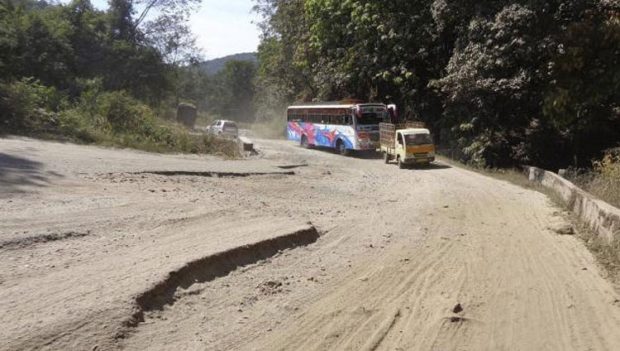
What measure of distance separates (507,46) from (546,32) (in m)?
1.40

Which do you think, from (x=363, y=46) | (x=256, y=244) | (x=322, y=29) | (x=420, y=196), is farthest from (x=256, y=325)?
(x=322, y=29)

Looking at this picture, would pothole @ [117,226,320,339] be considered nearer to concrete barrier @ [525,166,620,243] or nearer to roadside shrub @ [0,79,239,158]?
concrete barrier @ [525,166,620,243]

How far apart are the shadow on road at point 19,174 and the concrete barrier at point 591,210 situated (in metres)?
9.85

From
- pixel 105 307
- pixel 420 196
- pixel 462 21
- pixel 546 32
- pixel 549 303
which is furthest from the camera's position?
pixel 462 21

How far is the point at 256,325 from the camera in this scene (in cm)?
582

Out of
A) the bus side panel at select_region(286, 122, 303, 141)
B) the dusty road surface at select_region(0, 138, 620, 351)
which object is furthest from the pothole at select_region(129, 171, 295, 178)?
the bus side panel at select_region(286, 122, 303, 141)

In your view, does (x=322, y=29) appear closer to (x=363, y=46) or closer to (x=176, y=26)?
(x=363, y=46)

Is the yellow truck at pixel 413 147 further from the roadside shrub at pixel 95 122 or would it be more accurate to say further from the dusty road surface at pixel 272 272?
the dusty road surface at pixel 272 272

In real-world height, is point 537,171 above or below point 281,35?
below

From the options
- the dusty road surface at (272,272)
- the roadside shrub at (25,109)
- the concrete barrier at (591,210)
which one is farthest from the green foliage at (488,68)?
the roadside shrub at (25,109)

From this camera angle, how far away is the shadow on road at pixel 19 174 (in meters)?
10.5

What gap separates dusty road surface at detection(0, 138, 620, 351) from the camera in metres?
5.51

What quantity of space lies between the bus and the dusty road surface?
1416 cm

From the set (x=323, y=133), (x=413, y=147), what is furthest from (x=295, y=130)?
(x=413, y=147)
